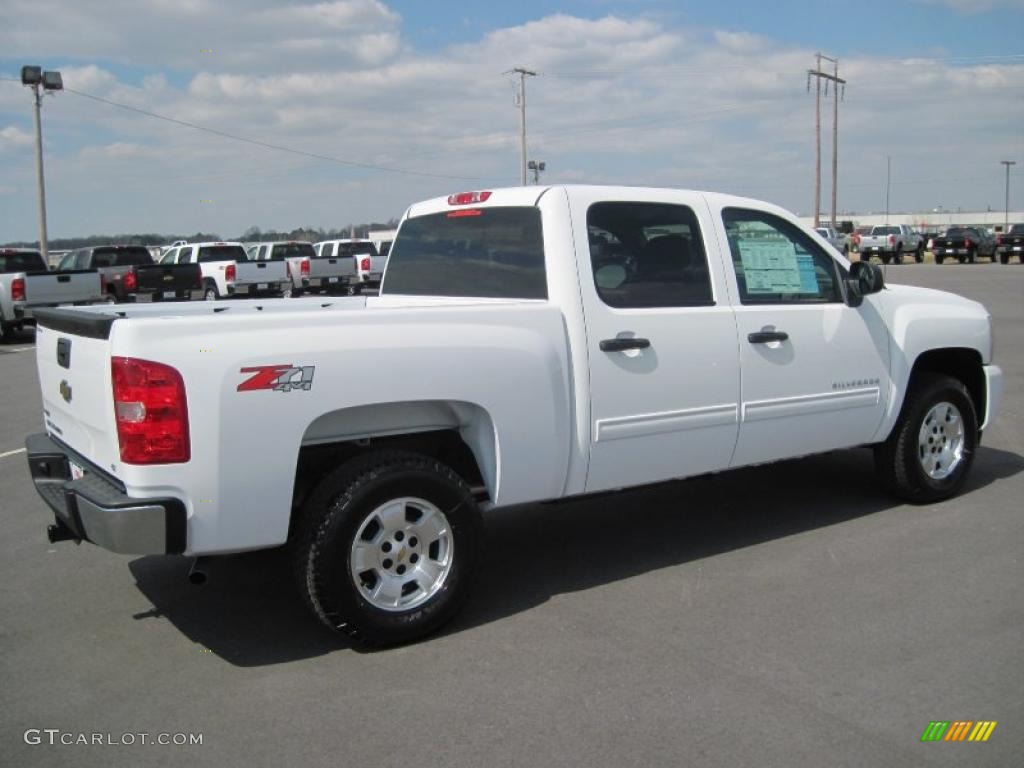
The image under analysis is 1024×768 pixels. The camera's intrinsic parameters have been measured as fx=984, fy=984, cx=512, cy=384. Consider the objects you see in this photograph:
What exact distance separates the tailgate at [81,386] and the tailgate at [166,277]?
18387 mm

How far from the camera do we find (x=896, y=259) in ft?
170

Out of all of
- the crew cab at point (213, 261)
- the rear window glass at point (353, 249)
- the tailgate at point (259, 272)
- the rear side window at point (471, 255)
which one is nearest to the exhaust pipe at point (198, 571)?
the rear side window at point (471, 255)

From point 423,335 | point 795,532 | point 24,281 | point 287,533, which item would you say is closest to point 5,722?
point 287,533

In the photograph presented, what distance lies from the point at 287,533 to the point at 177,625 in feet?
3.29

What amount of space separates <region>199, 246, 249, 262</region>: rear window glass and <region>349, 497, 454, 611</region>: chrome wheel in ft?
83.6

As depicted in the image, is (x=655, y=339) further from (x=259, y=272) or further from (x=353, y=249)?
(x=353, y=249)

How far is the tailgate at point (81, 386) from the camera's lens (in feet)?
12.6

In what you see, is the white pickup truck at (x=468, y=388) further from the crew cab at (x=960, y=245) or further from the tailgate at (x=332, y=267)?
the crew cab at (x=960, y=245)

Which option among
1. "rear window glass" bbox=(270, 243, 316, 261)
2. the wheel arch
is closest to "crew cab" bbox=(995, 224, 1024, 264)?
"rear window glass" bbox=(270, 243, 316, 261)

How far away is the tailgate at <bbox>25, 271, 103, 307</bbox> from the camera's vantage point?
19031 mm

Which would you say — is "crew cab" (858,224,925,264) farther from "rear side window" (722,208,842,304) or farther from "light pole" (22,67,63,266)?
"rear side window" (722,208,842,304)

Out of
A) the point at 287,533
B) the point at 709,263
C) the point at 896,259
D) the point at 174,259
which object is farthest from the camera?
the point at 896,259

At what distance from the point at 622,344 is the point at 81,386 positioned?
2.44 m

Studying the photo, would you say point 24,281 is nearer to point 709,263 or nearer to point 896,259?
point 709,263
